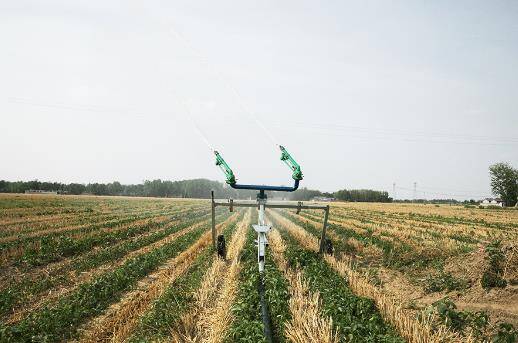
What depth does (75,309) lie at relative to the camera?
7.77 metres

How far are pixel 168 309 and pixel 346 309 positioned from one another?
3.37 m

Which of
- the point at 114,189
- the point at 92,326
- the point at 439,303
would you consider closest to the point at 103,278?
the point at 92,326

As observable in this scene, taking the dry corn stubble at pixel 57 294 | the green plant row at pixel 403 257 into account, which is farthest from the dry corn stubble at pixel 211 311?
the green plant row at pixel 403 257

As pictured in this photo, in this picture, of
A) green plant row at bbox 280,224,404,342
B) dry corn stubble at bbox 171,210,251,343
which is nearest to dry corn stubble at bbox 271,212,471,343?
green plant row at bbox 280,224,404,342

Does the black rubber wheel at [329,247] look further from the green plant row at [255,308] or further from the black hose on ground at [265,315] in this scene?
the black hose on ground at [265,315]

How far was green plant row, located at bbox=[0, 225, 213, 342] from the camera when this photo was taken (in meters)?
6.49

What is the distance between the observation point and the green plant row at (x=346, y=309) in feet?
18.8

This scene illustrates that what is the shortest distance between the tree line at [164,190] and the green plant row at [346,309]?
441 ft

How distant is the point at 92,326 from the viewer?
713cm

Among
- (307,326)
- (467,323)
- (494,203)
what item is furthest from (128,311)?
(494,203)

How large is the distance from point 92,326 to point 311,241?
11.2 meters

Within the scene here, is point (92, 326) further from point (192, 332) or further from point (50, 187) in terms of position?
point (50, 187)

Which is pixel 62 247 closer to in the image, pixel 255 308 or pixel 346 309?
pixel 255 308

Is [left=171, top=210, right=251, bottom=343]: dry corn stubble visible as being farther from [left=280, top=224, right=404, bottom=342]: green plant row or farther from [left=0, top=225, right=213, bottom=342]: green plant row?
[left=0, top=225, right=213, bottom=342]: green plant row
